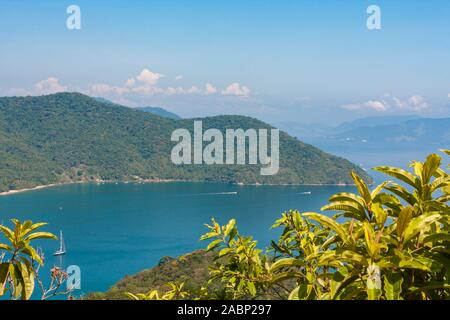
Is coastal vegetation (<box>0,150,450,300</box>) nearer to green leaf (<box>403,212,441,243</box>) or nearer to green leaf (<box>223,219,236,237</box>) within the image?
green leaf (<box>403,212,441,243</box>)

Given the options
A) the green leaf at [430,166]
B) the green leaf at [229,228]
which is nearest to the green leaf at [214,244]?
the green leaf at [229,228]

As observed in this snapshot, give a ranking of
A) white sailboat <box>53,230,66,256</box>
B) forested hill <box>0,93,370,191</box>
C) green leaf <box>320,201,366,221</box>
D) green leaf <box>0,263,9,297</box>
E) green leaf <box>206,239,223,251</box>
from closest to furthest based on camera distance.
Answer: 1. green leaf <box>320,201,366,221</box>
2. green leaf <box>0,263,9,297</box>
3. green leaf <box>206,239,223,251</box>
4. white sailboat <box>53,230,66,256</box>
5. forested hill <box>0,93,370,191</box>

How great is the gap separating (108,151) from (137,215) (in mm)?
34307

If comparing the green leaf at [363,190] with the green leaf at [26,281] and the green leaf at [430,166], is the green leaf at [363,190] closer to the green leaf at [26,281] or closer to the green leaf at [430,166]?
the green leaf at [430,166]

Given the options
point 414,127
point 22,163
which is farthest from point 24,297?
point 414,127

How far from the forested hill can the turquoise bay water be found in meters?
4.99

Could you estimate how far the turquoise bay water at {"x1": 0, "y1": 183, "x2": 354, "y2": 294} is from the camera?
4284cm

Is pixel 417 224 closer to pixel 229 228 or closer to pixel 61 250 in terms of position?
pixel 229 228

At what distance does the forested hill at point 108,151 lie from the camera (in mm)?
83312

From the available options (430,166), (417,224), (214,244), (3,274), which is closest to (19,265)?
(3,274)

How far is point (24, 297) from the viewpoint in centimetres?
167

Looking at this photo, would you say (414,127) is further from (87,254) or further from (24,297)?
(24,297)

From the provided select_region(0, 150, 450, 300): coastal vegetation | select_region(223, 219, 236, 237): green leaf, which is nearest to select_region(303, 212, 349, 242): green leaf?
select_region(0, 150, 450, 300): coastal vegetation

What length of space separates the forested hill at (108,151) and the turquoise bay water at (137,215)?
499 cm
